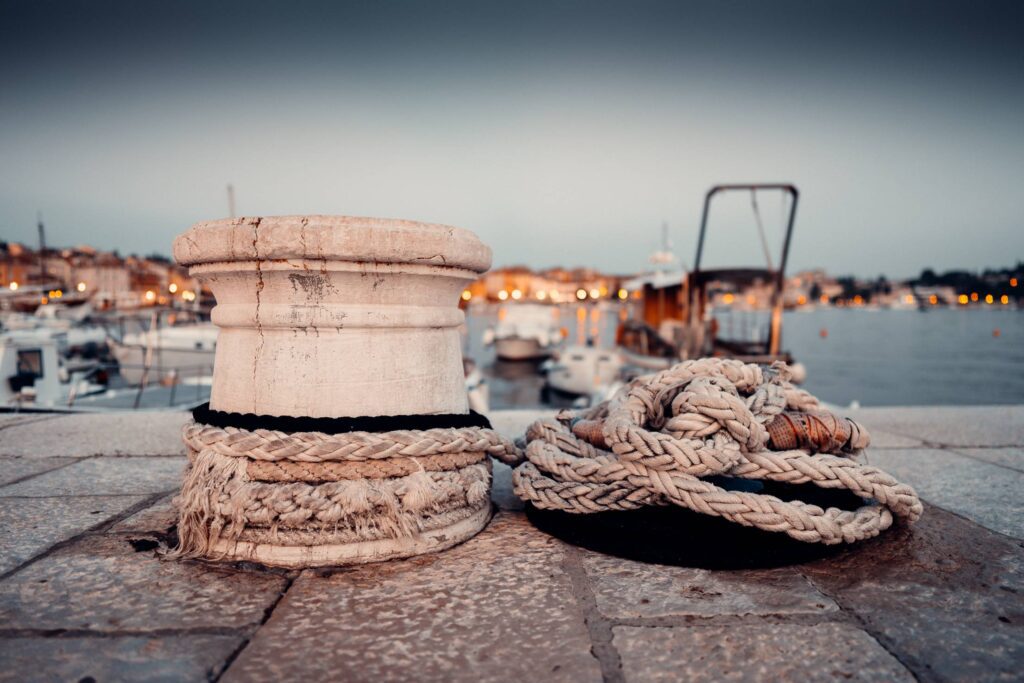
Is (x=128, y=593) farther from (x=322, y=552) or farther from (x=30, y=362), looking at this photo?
(x=30, y=362)

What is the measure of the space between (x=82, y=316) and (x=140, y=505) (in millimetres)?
53851

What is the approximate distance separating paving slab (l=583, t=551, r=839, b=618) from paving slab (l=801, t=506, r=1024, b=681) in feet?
0.30

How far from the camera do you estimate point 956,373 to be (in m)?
40.8

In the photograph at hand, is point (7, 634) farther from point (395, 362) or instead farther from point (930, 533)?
point (930, 533)

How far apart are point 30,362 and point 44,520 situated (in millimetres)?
18149

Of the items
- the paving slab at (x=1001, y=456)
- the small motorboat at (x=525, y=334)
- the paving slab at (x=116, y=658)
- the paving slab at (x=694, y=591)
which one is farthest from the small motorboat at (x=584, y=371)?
the paving slab at (x=116, y=658)

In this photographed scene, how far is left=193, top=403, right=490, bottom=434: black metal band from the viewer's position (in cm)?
172

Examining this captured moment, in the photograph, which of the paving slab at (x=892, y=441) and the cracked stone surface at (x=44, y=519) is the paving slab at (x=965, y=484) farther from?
the cracked stone surface at (x=44, y=519)

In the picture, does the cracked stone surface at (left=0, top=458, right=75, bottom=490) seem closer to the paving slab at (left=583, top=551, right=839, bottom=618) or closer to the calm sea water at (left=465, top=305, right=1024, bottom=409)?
the paving slab at (left=583, top=551, right=839, bottom=618)

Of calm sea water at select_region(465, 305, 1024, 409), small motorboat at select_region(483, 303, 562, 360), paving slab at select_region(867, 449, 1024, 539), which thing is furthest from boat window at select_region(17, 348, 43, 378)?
small motorboat at select_region(483, 303, 562, 360)

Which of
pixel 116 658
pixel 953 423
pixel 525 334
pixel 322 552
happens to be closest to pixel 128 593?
pixel 116 658

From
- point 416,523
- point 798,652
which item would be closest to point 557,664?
point 798,652

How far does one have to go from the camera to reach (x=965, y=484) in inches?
100

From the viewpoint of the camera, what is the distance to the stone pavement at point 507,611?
1.16 meters
